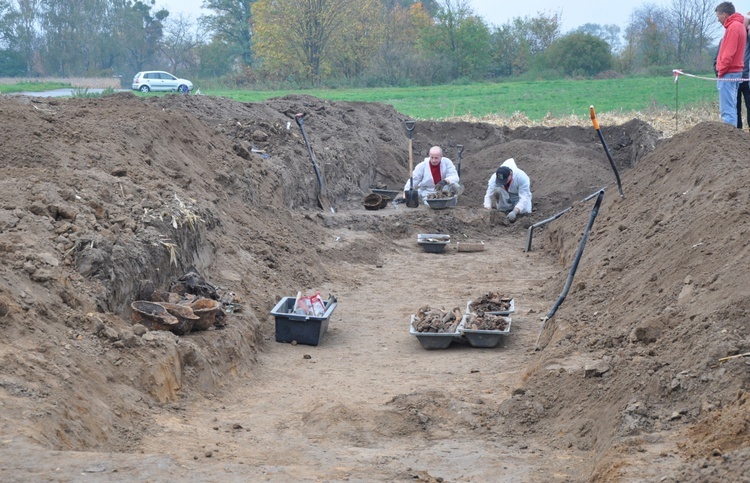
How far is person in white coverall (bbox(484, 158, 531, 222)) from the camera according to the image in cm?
1616

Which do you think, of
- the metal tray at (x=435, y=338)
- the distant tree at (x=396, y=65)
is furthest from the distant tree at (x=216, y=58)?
the metal tray at (x=435, y=338)

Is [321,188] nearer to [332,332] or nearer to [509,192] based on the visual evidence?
[509,192]

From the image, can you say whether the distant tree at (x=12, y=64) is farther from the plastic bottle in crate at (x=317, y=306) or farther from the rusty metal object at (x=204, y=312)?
the rusty metal object at (x=204, y=312)

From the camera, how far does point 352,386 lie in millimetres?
7352

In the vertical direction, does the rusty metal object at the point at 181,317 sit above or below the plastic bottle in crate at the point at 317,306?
above

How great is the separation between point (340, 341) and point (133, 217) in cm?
252

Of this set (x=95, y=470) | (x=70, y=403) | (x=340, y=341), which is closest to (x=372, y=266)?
(x=340, y=341)

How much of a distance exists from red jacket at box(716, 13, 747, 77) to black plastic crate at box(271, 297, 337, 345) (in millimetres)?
7780

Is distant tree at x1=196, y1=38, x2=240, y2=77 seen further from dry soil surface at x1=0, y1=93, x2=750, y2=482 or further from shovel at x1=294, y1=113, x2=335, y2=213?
dry soil surface at x1=0, y1=93, x2=750, y2=482

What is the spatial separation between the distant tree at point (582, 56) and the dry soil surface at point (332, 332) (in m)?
40.7

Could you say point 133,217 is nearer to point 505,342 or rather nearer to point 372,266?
point 505,342

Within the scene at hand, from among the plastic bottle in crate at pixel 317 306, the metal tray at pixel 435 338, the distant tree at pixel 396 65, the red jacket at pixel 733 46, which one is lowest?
the metal tray at pixel 435 338

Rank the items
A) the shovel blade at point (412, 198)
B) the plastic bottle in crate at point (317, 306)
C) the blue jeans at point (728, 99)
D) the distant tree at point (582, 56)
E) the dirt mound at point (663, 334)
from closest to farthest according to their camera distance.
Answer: the dirt mound at point (663, 334), the plastic bottle in crate at point (317, 306), the blue jeans at point (728, 99), the shovel blade at point (412, 198), the distant tree at point (582, 56)

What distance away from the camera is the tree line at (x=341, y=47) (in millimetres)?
52719
